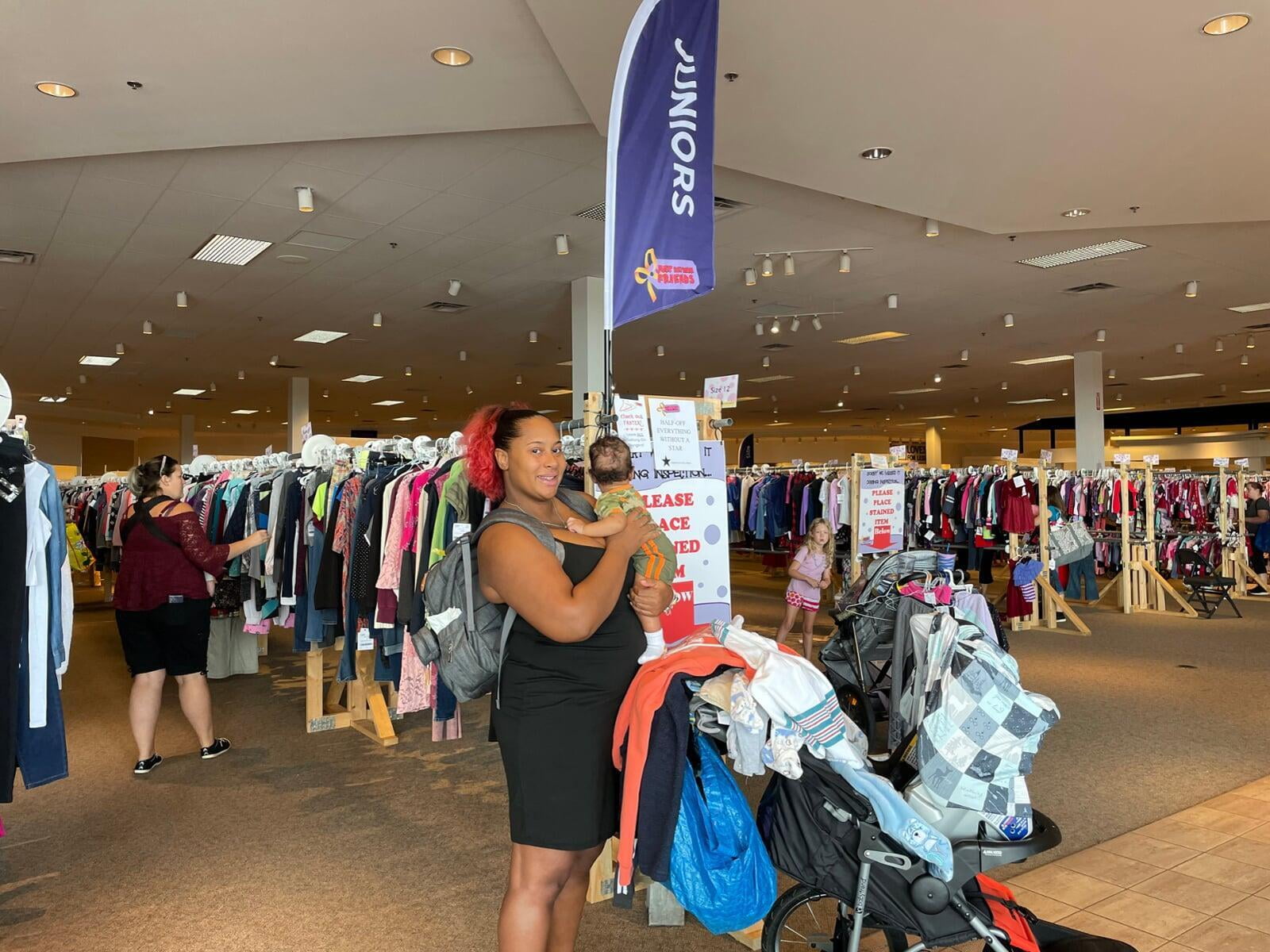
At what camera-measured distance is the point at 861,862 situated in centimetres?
201

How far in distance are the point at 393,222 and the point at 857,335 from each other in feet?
24.8

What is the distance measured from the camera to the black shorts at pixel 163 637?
4.37 meters

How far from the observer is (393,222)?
25.1ft

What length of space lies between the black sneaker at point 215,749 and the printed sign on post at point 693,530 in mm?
2913

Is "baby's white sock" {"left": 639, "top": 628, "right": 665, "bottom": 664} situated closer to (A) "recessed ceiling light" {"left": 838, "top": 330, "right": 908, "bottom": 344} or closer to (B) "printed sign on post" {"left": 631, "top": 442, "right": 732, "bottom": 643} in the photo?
(B) "printed sign on post" {"left": 631, "top": 442, "right": 732, "bottom": 643}

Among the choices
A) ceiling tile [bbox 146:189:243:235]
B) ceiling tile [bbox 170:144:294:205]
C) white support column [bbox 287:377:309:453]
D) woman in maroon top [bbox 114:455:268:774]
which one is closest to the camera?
woman in maroon top [bbox 114:455:268:774]

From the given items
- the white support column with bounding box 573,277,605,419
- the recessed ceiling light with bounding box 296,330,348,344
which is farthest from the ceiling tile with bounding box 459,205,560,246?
the recessed ceiling light with bounding box 296,330,348,344

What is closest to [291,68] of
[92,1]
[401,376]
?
[92,1]

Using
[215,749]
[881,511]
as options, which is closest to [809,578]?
[881,511]

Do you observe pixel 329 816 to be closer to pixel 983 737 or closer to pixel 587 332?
pixel 983 737

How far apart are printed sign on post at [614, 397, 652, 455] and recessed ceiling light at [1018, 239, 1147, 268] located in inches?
270

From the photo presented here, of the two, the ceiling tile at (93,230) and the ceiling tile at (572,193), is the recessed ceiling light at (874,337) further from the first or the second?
the ceiling tile at (93,230)

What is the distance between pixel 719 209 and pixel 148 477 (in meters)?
4.67

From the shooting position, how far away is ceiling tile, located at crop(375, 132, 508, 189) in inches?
233
